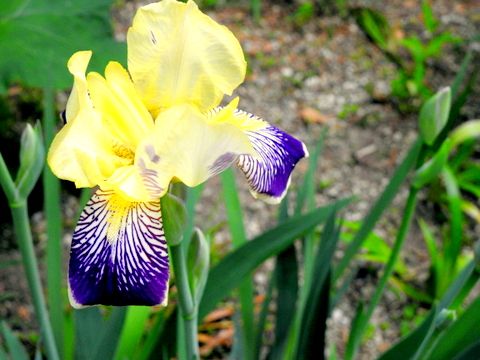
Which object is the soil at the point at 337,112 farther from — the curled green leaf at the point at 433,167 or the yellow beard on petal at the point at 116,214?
the yellow beard on petal at the point at 116,214

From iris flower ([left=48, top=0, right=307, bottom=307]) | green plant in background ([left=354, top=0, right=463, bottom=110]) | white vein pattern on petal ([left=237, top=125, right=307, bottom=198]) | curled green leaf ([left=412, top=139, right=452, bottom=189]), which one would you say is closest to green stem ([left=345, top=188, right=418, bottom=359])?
curled green leaf ([left=412, top=139, right=452, bottom=189])

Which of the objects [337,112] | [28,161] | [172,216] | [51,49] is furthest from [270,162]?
[337,112]

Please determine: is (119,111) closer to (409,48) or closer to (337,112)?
(337,112)

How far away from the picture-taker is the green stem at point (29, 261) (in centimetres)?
80

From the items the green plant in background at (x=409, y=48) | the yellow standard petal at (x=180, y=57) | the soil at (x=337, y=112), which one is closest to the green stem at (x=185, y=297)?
the yellow standard petal at (x=180, y=57)

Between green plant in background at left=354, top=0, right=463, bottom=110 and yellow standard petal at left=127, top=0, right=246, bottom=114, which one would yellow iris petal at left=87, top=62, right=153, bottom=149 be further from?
green plant in background at left=354, top=0, right=463, bottom=110

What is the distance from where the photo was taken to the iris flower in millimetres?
549

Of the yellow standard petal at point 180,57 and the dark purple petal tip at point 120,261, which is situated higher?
the yellow standard petal at point 180,57

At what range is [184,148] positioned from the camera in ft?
1.79

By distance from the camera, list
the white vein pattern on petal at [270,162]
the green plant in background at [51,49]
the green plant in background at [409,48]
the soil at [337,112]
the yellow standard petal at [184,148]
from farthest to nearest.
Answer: the green plant in background at [409,48], the soil at [337,112], the green plant in background at [51,49], the white vein pattern on petal at [270,162], the yellow standard petal at [184,148]

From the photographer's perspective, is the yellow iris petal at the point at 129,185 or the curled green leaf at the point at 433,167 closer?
the yellow iris petal at the point at 129,185

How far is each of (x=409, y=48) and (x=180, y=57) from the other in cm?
178

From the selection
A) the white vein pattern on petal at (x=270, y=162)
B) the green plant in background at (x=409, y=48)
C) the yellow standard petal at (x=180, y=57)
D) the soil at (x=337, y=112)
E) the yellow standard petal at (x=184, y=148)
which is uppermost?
the yellow standard petal at (x=180, y=57)

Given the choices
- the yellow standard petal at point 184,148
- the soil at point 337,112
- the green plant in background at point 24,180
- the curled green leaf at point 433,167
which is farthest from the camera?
the soil at point 337,112
